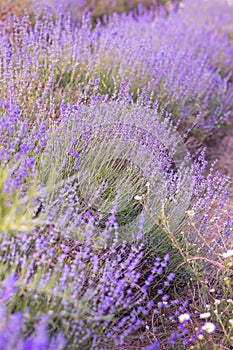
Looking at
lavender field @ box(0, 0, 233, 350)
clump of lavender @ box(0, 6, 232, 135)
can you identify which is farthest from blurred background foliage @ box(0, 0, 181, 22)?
clump of lavender @ box(0, 6, 232, 135)

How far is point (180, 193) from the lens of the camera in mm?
2412

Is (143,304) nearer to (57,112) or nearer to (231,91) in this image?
(57,112)

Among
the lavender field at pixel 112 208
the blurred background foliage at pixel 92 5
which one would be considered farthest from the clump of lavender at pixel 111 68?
the blurred background foliage at pixel 92 5

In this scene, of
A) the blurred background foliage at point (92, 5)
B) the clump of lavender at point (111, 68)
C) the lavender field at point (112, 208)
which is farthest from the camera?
the blurred background foliage at point (92, 5)

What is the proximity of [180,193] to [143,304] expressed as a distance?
23.5 inches

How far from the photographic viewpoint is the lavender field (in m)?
1.75

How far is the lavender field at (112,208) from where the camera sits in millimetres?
1753

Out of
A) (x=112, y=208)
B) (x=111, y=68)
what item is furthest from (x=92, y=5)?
(x=112, y=208)

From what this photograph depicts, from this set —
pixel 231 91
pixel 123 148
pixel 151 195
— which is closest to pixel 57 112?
pixel 123 148

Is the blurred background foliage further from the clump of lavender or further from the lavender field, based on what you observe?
the clump of lavender

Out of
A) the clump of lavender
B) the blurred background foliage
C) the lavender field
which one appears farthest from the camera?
the blurred background foliage

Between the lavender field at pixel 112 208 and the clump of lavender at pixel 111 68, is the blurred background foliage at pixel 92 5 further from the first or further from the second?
the clump of lavender at pixel 111 68

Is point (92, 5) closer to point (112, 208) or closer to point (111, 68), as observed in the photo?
point (111, 68)

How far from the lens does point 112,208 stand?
2.36 m
